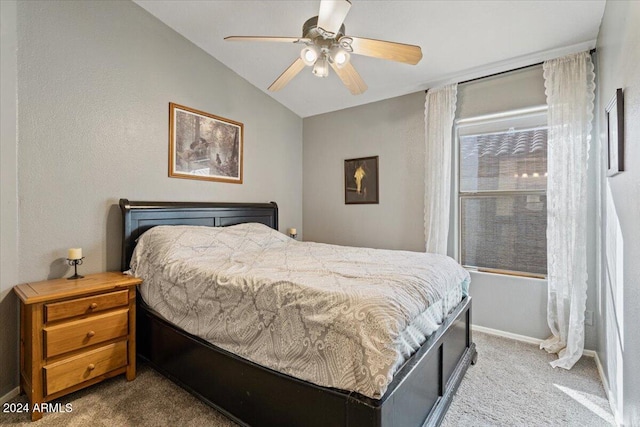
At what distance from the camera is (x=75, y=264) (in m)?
A: 2.35

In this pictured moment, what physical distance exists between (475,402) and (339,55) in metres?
2.56

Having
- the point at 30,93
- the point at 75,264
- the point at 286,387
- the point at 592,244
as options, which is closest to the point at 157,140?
the point at 30,93

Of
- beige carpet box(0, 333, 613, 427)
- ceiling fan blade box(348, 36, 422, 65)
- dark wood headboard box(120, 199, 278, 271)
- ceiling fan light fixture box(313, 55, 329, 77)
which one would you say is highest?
ceiling fan blade box(348, 36, 422, 65)

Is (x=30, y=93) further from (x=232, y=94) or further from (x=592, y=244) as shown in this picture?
(x=592, y=244)

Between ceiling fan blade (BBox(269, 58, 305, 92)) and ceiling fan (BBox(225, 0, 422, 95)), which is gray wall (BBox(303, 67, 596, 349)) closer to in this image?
ceiling fan (BBox(225, 0, 422, 95))

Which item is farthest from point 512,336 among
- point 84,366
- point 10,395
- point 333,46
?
point 10,395

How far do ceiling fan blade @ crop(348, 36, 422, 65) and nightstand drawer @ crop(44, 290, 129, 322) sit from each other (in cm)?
244

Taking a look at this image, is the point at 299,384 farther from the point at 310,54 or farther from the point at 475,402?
the point at 310,54

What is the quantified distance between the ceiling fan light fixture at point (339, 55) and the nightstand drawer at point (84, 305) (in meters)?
2.31

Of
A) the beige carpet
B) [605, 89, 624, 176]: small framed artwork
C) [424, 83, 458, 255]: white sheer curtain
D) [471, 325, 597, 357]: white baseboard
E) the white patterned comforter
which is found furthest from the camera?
[424, 83, 458, 255]: white sheer curtain

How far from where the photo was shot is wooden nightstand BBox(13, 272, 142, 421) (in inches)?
73.8

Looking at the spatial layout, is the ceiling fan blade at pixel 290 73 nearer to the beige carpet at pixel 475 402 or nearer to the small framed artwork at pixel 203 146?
the small framed artwork at pixel 203 146

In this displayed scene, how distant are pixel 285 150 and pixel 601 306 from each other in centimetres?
390

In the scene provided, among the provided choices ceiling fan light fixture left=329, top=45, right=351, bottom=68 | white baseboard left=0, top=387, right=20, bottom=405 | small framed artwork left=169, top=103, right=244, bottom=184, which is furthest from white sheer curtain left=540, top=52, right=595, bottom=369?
white baseboard left=0, top=387, right=20, bottom=405
